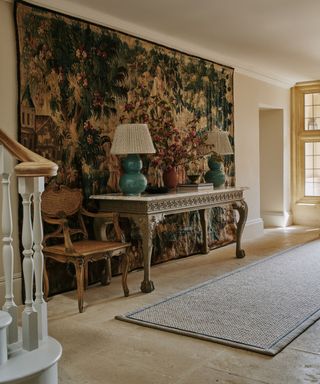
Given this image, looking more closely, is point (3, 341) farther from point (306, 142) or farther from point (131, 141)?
point (306, 142)

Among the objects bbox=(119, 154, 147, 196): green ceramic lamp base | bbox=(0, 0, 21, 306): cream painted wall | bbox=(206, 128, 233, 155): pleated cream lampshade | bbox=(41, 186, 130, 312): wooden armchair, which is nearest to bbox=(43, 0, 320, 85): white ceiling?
bbox=(0, 0, 21, 306): cream painted wall

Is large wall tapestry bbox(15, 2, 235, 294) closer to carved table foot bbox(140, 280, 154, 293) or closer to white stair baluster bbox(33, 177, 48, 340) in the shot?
carved table foot bbox(140, 280, 154, 293)

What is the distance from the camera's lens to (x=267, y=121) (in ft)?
27.2

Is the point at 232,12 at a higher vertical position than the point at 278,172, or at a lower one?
higher

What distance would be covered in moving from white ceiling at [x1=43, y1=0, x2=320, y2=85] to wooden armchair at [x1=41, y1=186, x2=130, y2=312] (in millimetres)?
1606

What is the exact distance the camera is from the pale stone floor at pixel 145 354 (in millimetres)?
2528

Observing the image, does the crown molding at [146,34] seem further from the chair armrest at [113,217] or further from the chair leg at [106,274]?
the chair leg at [106,274]

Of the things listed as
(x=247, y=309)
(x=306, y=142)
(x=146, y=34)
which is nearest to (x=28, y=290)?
(x=247, y=309)

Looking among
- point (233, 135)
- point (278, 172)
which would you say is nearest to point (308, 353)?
point (233, 135)

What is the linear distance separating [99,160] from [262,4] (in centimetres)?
200

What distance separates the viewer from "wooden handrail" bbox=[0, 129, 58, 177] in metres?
2.21

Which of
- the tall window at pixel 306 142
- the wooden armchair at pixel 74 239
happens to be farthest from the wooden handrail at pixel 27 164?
the tall window at pixel 306 142

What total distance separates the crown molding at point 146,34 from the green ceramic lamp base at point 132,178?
1.29 meters

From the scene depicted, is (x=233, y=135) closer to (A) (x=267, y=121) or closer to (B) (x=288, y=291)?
(A) (x=267, y=121)
